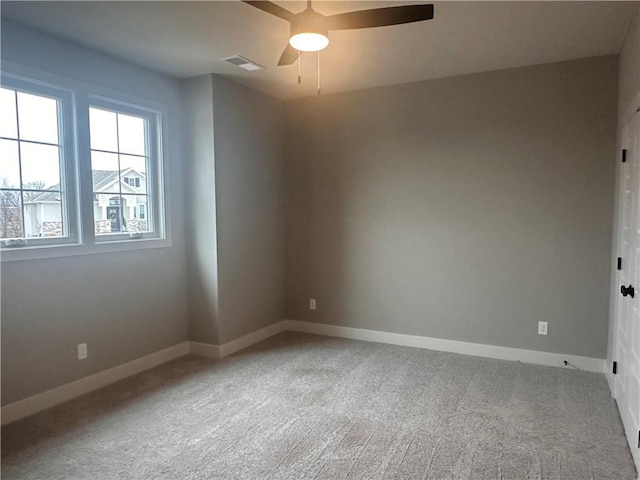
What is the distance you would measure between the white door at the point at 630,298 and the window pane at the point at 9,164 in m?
3.90

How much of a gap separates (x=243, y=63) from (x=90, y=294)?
223cm

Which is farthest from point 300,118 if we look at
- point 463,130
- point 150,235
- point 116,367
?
point 116,367

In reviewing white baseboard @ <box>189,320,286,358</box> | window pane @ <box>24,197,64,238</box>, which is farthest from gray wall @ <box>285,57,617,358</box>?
window pane @ <box>24,197,64,238</box>

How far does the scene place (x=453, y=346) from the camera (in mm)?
4176

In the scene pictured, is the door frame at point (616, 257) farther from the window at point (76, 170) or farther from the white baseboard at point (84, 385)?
the window at point (76, 170)

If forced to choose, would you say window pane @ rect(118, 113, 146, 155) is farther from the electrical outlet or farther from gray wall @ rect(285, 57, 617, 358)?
the electrical outlet

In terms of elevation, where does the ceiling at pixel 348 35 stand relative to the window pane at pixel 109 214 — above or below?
above

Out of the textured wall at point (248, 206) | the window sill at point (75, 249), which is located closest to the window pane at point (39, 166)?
the window sill at point (75, 249)

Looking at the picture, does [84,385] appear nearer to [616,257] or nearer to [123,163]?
[123,163]

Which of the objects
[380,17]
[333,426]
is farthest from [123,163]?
[333,426]

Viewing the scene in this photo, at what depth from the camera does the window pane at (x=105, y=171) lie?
133 inches

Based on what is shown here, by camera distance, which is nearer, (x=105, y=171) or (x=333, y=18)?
(x=333, y=18)

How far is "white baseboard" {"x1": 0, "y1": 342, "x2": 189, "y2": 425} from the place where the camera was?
9.29 feet

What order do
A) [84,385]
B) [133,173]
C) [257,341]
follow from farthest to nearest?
[257,341]
[133,173]
[84,385]
